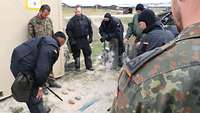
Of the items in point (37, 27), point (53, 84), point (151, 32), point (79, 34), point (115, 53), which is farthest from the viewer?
point (115, 53)

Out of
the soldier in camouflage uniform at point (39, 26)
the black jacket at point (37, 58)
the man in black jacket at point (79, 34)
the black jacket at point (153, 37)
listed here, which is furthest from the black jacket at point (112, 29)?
the black jacket at point (37, 58)

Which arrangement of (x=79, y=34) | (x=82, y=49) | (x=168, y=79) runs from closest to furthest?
(x=168, y=79), (x=79, y=34), (x=82, y=49)

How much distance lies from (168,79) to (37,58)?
14.1ft

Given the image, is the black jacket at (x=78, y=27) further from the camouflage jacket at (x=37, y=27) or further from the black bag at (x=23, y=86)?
the black bag at (x=23, y=86)

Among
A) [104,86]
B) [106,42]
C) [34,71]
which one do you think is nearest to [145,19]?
[34,71]

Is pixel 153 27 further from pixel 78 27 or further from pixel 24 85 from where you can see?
pixel 78 27

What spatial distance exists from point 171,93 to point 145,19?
439 cm

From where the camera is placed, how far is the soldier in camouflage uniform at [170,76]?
113 centimetres

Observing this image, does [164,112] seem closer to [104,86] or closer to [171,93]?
[171,93]

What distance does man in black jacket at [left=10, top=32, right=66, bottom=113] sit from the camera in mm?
5258

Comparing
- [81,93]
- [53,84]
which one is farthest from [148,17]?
[53,84]

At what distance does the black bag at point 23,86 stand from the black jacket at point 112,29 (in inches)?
230

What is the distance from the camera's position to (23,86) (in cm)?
541

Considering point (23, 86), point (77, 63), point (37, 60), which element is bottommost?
point (77, 63)
